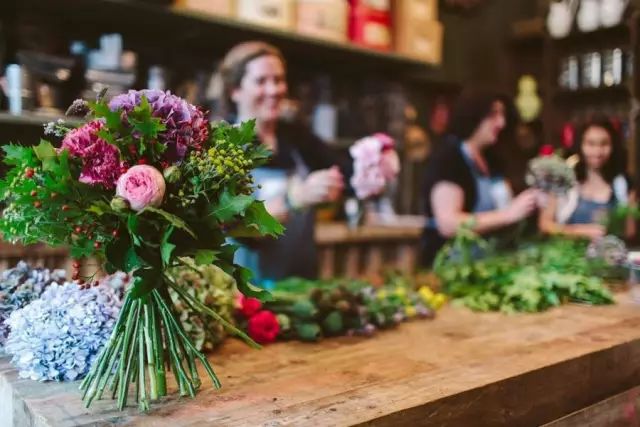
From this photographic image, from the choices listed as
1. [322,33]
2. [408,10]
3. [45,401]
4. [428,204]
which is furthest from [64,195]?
[408,10]

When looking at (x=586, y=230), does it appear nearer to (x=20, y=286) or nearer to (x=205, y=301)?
(x=205, y=301)

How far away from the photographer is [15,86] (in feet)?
8.04

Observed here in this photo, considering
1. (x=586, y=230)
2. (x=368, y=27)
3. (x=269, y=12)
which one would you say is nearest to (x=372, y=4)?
(x=368, y=27)

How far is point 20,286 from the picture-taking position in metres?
1.24

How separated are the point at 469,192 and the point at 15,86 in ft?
6.24

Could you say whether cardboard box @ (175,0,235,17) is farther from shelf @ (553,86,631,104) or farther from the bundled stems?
shelf @ (553,86,631,104)

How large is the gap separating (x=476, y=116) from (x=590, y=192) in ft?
1.94

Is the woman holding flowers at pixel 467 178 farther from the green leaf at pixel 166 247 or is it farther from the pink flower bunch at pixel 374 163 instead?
the green leaf at pixel 166 247

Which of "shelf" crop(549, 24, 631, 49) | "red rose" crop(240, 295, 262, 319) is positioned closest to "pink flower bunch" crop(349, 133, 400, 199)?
"red rose" crop(240, 295, 262, 319)

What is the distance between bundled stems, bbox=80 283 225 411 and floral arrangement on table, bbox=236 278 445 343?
361 millimetres

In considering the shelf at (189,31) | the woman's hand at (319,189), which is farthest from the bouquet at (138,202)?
the shelf at (189,31)

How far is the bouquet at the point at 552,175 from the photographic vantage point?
96.0 inches

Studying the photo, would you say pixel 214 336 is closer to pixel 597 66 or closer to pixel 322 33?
pixel 322 33

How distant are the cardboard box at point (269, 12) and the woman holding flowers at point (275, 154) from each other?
62cm
